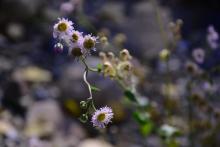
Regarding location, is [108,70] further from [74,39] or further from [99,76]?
[99,76]

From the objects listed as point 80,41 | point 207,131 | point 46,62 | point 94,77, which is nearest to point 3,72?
point 46,62

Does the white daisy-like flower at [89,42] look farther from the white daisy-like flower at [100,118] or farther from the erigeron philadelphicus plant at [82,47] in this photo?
the white daisy-like flower at [100,118]

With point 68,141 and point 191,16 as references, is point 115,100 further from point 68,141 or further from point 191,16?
point 191,16

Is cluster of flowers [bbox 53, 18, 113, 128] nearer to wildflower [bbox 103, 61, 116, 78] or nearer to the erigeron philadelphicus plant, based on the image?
the erigeron philadelphicus plant

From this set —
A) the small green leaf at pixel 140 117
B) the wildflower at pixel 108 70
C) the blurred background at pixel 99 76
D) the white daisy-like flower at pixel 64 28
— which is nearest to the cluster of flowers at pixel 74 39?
the white daisy-like flower at pixel 64 28

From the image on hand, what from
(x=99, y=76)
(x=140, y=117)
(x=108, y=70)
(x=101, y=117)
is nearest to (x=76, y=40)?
(x=101, y=117)

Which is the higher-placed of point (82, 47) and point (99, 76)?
point (99, 76)
